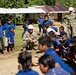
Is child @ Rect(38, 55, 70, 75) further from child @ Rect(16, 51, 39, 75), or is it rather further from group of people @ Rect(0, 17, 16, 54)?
group of people @ Rect(0, 17, 16, 54)

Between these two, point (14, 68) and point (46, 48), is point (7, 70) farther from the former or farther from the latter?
point (46, 48)

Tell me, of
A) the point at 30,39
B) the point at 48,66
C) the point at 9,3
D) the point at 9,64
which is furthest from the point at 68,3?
the point at 48,66

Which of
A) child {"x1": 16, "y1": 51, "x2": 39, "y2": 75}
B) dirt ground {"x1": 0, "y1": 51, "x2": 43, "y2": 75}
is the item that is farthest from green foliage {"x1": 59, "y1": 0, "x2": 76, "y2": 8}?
child {"x1": 16, "y1": 51, "x2": 39, "y2": 75}

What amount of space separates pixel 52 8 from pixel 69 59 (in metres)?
40.3

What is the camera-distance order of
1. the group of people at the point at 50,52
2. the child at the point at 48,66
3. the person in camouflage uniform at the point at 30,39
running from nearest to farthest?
the child at the point at 48,66 → the group of people at the point at 50,52 → the person in camouflage uniform at the point at 30,39

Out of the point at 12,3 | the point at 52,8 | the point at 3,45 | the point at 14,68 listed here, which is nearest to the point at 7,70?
the point at 14,68

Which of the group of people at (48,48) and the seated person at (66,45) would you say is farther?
the seated person at (66,45)

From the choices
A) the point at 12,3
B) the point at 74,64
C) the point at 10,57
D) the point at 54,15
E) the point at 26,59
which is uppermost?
the point at 26,59

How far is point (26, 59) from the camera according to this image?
475cm

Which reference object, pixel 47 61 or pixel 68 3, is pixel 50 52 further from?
pixel 68 3

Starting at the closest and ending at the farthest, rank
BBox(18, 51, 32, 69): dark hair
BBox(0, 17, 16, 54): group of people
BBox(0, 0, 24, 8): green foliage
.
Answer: BBox(18, 51, 32, 69): dark hair
BBox(0, 17, 16, 54): group of people
BBox(0, 0, 24, 8): green foliage

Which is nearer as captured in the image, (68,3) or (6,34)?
(6,34)

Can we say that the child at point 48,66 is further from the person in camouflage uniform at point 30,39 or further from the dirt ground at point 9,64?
the person in camouflage uniform at point 30,39

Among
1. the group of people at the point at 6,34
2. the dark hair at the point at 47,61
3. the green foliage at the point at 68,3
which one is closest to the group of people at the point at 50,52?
the dark hair at the point at 47,61
